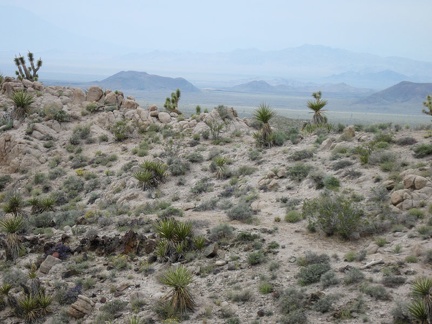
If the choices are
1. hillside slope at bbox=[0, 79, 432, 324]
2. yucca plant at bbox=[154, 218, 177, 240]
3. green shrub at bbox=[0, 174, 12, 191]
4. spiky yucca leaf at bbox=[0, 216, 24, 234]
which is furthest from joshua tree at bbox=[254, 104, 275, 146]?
green shrub at bbox=[0, 174, 12, 191]

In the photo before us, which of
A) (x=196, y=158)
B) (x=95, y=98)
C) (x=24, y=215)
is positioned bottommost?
(x=24, y=215)

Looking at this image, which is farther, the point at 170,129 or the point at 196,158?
the point at 170,129

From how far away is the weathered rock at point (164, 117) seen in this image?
1152 inches

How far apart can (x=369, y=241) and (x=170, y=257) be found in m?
5.64

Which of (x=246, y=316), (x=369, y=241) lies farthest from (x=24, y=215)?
(x=369, y=241)

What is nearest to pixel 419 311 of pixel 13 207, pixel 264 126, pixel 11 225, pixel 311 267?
pixel 311 267

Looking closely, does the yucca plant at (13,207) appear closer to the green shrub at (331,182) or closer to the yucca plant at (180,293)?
the yucca plant at (180,293)

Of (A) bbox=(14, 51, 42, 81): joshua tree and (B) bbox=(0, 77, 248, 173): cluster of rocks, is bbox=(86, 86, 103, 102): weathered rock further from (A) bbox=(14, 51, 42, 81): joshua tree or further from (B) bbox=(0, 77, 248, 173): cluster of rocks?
(A) bbox=(14, 51, 42, 81): joshua tree

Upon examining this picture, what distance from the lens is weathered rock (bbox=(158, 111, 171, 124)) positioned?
29.2m

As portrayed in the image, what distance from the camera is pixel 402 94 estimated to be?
14350 centimetres

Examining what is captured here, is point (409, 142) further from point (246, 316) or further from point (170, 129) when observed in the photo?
point (170, 129)

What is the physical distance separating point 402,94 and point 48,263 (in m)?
145

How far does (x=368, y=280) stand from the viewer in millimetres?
10672

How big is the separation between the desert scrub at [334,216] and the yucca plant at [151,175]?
7.80 metres
